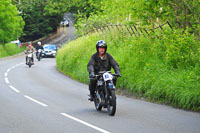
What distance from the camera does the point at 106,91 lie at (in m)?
10.3

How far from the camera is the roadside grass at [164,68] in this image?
38.2ft

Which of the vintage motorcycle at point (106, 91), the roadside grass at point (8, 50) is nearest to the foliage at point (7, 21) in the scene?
the roadside grass at point (8, 50)

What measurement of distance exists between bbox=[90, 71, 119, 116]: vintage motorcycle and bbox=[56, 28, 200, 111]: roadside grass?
6.84 ft

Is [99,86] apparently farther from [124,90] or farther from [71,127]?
[124,90]

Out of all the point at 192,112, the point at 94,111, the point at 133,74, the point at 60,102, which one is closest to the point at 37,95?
the point at 60,102

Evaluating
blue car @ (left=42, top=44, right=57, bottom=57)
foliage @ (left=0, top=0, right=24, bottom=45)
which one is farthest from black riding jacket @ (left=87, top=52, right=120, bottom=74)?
foliage @ (left=0, top=0, right=24, bottom=45)

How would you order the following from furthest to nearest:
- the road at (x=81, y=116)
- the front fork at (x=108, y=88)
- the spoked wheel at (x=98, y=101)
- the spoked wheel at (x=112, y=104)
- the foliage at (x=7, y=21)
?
the foliage at (x=7, y=21), the spoked wheel at (x=98, y=101), the front fork at (x=108, y=88), the spoked wheel at (x=112, y=104), the road at (x=81, y=116)

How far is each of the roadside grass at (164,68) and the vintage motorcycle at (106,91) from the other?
2.08 metres

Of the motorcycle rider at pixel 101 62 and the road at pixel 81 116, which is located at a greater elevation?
the motorcycle rider at pixel 101 62

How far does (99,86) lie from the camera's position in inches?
428

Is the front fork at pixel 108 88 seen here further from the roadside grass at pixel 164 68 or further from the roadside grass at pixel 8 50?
the roadside grass at pixel 8 50

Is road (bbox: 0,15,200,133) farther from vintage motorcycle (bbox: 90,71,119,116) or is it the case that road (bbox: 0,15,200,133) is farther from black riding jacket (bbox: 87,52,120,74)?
black riding jacket (bbox: 87,52,120,74)

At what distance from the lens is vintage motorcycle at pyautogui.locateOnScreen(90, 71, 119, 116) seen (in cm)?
1001

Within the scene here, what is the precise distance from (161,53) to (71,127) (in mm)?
7160
